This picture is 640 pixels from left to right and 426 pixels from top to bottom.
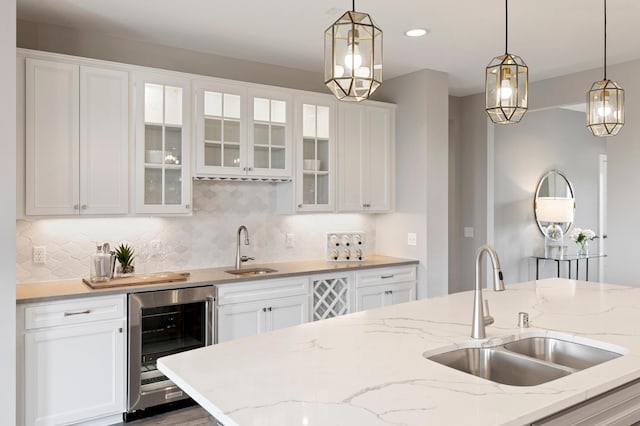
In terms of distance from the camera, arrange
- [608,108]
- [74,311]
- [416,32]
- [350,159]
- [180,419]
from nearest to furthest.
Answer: [608,108] < [74,311] < [180,419] < [416,32] < [350,159]

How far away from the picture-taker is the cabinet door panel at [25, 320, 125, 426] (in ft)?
9.45

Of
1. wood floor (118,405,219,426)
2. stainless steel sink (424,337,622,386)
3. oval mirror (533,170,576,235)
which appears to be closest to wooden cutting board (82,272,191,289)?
wood floor (118,405,219,426)

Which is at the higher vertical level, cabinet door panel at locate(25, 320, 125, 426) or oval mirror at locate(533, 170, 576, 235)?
oval mirror at locate(533, 170, 576, 235)

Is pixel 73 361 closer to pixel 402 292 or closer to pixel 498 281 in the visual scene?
pixel 498 281

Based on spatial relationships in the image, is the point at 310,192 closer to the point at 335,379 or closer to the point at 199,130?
the point at 199,130

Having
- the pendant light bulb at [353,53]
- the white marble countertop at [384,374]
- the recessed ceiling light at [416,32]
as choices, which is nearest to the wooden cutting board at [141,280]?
the white marble countertop at [384,374]

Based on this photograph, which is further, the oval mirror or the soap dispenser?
the oval mirror

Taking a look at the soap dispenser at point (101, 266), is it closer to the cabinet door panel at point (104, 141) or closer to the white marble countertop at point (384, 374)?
the cabinet door panel at point (104, 141)

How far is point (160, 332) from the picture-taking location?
340 centimetres

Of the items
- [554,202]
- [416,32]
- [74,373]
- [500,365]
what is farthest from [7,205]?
[554,202]

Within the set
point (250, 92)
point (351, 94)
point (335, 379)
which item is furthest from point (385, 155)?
point (335, 379)

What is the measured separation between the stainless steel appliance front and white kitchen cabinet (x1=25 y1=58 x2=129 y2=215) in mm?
692

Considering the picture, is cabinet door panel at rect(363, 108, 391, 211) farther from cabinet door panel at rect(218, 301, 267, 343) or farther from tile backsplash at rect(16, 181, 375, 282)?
cabinet door panel at rect(218, 301, 267, 343)

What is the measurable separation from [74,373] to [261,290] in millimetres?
1330
